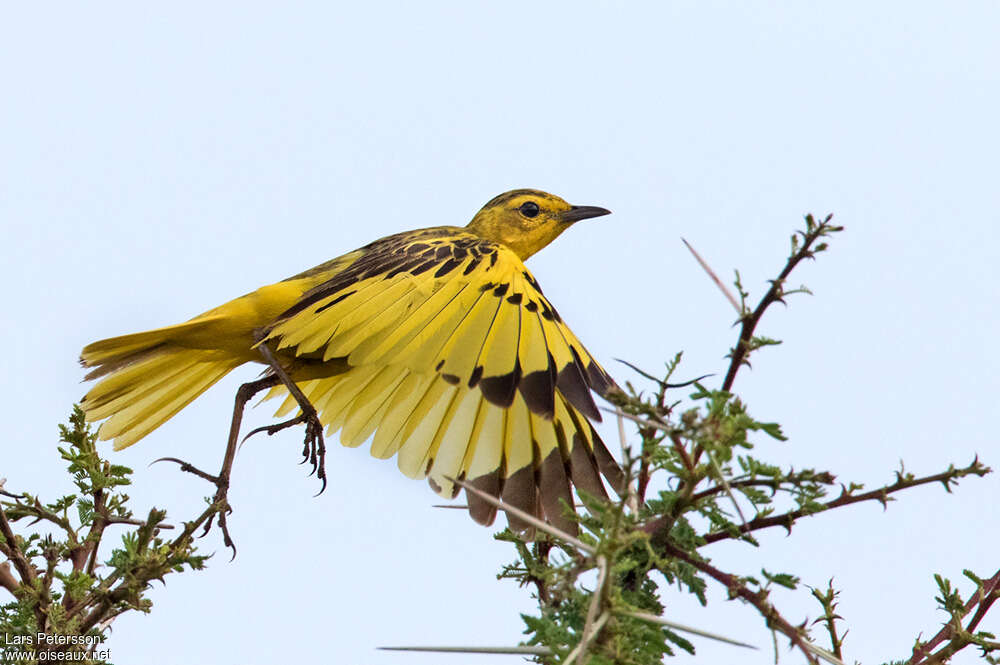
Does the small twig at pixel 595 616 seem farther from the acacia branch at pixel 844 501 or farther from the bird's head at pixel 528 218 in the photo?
the bird's head at pixel 528 218

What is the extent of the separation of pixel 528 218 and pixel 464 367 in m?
2.36

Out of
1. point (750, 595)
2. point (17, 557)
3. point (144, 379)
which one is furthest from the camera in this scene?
point (144, 379)

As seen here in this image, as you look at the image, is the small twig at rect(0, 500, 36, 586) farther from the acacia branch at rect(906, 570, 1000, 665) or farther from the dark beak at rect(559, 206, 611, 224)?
the dark beak at rect(559, 206, 611, 224)

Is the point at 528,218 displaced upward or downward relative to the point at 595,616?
upward

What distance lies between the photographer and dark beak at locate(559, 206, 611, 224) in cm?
594

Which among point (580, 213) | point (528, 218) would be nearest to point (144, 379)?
point (528, 218)

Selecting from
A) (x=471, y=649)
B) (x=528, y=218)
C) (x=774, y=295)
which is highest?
(x=528, y=218)

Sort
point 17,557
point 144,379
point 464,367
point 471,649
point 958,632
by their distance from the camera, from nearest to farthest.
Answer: point 471,649, point 958,632, point 17,557, point 464,367, point 144,379

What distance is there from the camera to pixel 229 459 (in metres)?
4.19

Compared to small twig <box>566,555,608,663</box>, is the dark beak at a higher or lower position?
higher

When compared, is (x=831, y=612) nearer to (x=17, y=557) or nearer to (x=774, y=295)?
(x=774, y=295)

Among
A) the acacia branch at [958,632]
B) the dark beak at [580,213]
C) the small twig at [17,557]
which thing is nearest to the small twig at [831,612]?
the acacia branch at [958,632]

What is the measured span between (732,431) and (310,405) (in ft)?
9.28

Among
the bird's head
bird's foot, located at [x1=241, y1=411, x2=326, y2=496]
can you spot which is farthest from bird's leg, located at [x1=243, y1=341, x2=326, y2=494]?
the bird's head
